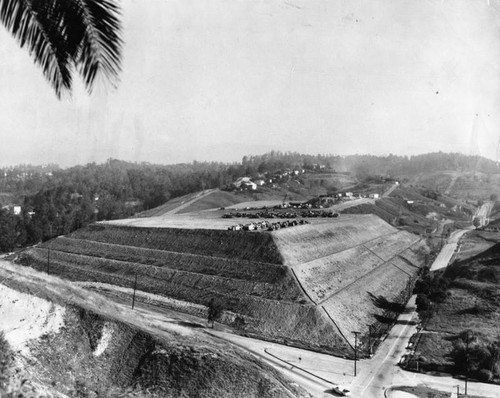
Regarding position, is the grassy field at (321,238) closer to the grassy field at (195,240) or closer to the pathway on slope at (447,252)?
the grassy field at (195,240)

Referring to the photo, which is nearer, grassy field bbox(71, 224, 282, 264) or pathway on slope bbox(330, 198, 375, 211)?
grassy field bbox(71, 224, 282, 264)

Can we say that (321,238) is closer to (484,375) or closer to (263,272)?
(263,272)

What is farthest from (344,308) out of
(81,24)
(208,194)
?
(208,194)

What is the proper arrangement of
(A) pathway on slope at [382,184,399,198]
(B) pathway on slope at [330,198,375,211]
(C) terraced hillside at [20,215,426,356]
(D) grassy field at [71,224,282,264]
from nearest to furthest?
(C) terraced hillside at [20,215,426,356] < (D) grassy field at [71,224,282,264] < (B) pathway on slope at [330,198,375,211] < (A) pathway on slope at [382,184,399,198]

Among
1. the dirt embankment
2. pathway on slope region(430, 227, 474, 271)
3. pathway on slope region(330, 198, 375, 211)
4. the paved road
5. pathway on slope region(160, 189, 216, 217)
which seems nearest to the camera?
the dirt embankment

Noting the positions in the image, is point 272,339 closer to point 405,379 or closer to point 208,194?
point 405,379

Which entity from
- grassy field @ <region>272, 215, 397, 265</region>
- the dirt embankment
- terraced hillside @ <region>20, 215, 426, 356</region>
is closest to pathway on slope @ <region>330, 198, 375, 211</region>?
grassy field @ <region>272, 215, 397, 265</region>

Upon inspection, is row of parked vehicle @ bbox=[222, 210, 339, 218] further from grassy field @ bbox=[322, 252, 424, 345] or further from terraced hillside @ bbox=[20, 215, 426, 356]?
grassy field @ bbox=[322, 252, 424, 345]
